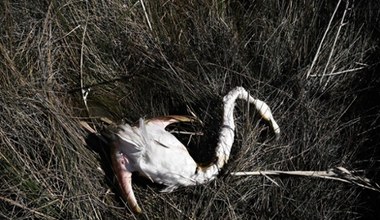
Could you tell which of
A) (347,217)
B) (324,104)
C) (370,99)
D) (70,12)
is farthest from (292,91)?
(70,12)

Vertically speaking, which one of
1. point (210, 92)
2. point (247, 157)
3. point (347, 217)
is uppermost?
point (210, 92)

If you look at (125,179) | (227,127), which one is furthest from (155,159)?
(227,127)

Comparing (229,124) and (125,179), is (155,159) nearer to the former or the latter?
(125,179)

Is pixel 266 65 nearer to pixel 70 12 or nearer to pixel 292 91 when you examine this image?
pixel 292 91

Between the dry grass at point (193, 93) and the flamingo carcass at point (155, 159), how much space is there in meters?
0.04

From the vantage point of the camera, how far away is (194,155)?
2.29 m

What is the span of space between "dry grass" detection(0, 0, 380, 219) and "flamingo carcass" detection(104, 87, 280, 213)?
45 millimetres

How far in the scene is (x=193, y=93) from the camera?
7.71 feet

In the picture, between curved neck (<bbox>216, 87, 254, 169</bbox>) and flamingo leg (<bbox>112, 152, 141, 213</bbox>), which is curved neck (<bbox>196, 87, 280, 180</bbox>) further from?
flamingo leg (<bbox>112, 152, 141, 213</bbox>)

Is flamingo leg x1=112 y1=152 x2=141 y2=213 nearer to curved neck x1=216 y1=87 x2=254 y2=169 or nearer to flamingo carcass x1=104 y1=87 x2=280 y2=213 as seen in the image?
flamingo carcass x1=104 y1=87 x2=280 y2=213

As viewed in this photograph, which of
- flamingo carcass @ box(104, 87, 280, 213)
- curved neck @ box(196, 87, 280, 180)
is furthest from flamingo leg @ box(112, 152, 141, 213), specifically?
curved neck @ box(196, 87, 280, 180)

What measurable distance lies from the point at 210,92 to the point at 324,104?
A: 38 centimetres

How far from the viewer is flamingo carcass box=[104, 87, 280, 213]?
212 centimetres

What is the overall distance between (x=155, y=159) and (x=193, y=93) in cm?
33
